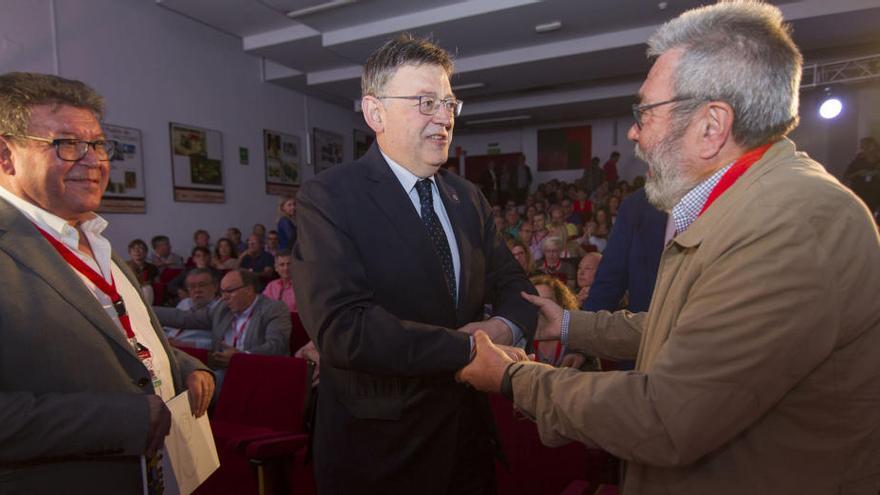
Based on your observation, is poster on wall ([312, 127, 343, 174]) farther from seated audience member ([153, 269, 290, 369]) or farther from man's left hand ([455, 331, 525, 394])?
man's left hand ([455, 331, 525, 394])

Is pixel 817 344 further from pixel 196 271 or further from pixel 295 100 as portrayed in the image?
pixel 295 100

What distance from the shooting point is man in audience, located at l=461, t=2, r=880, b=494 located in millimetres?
848

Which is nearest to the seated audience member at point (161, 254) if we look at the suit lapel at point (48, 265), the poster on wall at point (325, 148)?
the poster on wall at point (325, 148)

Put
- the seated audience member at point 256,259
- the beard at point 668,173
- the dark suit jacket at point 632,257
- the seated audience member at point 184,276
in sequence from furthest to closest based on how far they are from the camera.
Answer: the seated audience member at point 256,259, the seated audience member at point 184,276, the dark suit jacket at point 632,257, the beard at point 668,173

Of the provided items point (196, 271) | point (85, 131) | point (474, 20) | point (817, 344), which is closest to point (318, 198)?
point (85, 131)

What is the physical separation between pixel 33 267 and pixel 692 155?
58.1 inches

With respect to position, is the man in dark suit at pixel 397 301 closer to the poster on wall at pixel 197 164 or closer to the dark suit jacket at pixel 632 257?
the dark suit jacket at pixel 632 257

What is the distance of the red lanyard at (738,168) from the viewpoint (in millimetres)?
1039

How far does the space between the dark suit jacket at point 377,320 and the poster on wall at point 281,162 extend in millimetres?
9796

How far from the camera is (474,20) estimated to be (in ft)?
24.9

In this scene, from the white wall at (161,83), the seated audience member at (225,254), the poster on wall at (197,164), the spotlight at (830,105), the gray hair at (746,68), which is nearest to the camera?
the gray hair at (746,68)

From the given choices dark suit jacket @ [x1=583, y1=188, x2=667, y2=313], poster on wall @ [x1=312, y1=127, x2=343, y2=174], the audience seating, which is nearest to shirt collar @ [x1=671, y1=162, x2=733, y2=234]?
dark suit jacket @ [x1=583, y1=188, x2=667, y2=313]

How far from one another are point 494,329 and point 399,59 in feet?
2.58

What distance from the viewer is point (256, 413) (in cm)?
281
